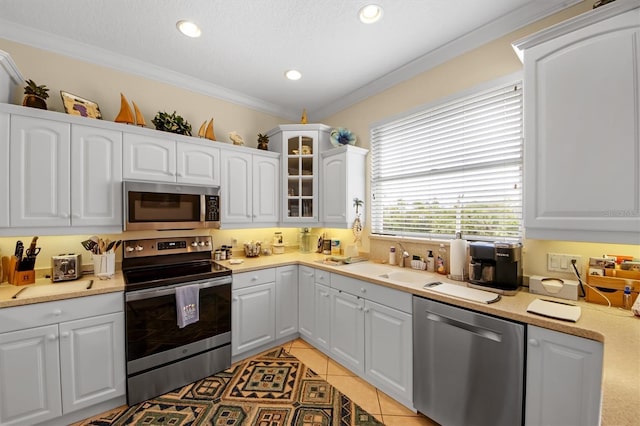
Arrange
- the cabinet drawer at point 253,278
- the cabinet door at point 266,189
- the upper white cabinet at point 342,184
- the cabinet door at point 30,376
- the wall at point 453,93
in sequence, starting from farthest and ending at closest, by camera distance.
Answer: the cabinet door at point 266,189
the upper white cabinet at point 342,184
the cabinet drawer at point 253,278
the wall at point 453,93
the cabinet door at point 30,376

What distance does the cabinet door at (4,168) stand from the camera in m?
1.74

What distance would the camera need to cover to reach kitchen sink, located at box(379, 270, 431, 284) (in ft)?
6.76

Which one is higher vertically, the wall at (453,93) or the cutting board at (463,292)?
the wall at (453,93)

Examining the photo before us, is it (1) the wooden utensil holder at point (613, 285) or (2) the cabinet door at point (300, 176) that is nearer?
(1) the wooden utensil holder at point (613, 285)

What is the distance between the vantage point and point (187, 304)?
2.07 meters

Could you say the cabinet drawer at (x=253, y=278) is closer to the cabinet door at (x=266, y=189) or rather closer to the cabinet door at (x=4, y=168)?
the cabinet door at (x=266, y=189)

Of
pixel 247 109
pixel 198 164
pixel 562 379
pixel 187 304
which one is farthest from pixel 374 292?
pixel 247 109

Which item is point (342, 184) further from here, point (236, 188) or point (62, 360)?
point (62, 360)

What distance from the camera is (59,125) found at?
1909 mm

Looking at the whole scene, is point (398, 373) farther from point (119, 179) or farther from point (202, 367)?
point (119, 179)

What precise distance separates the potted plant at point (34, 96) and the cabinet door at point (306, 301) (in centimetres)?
250

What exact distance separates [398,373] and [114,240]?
2.67 meters

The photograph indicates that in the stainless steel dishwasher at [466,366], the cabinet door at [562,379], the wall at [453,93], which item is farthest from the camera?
the wall at [453,93]

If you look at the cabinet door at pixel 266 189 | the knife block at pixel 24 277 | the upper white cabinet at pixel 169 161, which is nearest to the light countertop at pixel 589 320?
the knife block at pixel 24 277
